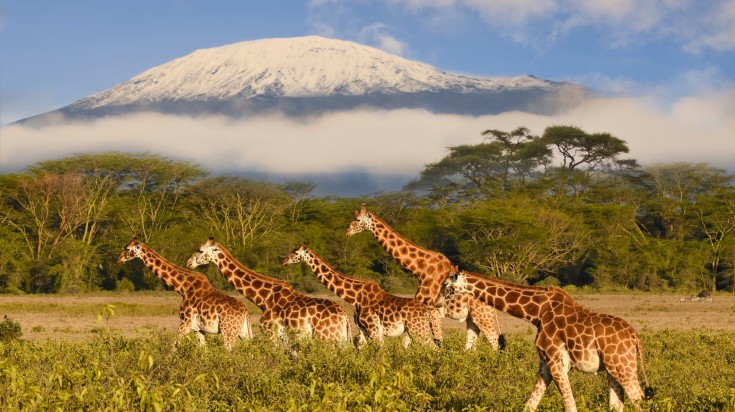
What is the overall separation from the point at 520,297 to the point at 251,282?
16.7 ft

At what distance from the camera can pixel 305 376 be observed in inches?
473

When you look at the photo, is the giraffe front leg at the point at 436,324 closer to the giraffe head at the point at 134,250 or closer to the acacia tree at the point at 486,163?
the giraffe head at the point at 134,250

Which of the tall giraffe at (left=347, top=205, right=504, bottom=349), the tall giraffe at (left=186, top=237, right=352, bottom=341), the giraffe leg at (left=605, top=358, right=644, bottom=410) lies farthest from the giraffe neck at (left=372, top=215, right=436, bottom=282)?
the giraffe leg at (left=605, top=358, right=644, bottom=410)

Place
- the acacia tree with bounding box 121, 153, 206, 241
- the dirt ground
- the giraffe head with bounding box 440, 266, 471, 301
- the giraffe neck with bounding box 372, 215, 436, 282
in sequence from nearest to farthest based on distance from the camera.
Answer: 1. the giraffe head with bounding box 440, 266, 471, 301
2. the giraffe neck with bounding box 372, 215, 436, 282
3. the dirt ground
4. the acacia tree with bounding box 121, 153, 206, 241

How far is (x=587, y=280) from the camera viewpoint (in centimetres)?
5306

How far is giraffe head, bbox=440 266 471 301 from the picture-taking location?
485 inches

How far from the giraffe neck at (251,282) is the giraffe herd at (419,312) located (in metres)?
0.02

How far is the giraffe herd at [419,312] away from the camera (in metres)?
10.6

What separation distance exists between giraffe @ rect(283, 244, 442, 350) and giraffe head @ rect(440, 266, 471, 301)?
186 centimetres

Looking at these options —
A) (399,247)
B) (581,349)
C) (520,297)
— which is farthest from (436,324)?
(581,349)

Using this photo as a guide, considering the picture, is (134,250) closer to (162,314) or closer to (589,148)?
(162,314)

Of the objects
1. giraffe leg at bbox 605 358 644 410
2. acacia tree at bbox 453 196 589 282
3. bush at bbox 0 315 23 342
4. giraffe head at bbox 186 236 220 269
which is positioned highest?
giraffe head at bbox 186 236 220 269

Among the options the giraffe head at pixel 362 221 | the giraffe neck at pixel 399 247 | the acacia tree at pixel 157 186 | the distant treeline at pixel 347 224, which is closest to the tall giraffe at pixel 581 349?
the giraffe neck at pixel 399 247

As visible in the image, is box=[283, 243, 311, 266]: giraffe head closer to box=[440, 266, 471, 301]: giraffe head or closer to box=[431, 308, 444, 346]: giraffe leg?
box=[431, 308, 444, 346]: giraffe leg
